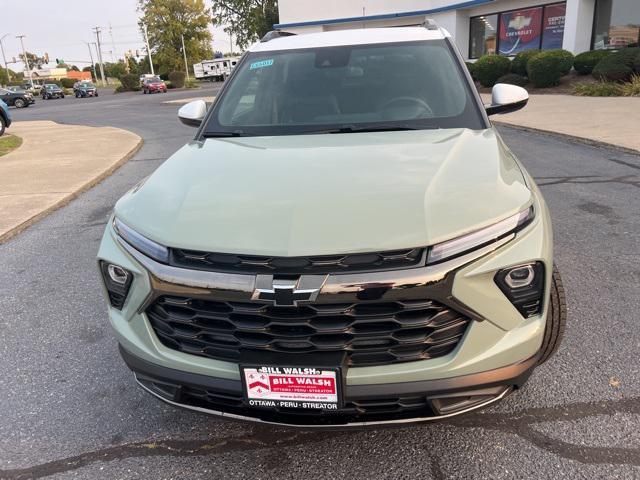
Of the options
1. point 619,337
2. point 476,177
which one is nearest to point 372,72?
point 476,177

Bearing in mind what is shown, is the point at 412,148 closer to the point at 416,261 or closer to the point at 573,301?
the point at 416,261

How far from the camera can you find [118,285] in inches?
82.7

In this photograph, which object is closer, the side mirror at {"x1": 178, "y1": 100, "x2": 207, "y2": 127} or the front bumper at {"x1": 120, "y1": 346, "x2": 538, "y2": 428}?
the front bumper at {"x1": 120, "y1": 346, "x2": 538, "y2": 428}

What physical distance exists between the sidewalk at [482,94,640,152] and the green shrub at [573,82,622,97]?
24.2 inches

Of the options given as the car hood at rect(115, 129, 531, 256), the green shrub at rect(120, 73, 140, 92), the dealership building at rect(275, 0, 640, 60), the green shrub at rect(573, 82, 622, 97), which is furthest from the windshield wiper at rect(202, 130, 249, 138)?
the green shrub at rect(120, 73, 140, 92)

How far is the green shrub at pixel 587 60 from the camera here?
17953mm

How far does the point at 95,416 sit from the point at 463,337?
74.5 inches

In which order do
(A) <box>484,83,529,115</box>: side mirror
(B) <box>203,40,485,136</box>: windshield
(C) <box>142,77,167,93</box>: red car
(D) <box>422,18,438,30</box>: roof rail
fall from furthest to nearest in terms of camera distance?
(C) <box>142,77,167,93</box>: red car
(D) <box>422,18,438,30</box>: roof rail
(A) <box>484,83,529,115</box>: side mirror
(B) <box>203,40,485,136</box>: windshield

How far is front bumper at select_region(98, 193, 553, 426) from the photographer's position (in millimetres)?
1782

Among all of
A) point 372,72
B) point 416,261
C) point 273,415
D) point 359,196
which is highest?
point 372,72

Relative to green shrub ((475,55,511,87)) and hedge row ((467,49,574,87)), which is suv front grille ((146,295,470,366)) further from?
green shrub ((475,55,511,87))

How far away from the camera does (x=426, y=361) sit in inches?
72.2

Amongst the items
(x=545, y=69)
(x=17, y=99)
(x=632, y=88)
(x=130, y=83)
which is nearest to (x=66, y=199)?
(x=632, y=88)

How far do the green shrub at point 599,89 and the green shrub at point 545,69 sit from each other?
68.8 inches
